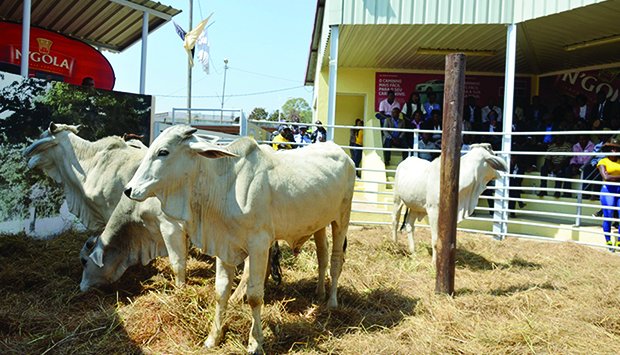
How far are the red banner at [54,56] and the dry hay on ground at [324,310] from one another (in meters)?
4.05

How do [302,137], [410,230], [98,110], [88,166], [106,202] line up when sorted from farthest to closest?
[302,137], [410,230], [98,110], [88,166], [106,202]

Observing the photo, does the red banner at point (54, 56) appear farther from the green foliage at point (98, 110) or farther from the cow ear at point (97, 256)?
the cow ear at point (97, 256)

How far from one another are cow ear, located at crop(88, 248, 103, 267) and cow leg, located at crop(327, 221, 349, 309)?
234 centimetres

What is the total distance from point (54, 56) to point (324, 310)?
7.61 meters

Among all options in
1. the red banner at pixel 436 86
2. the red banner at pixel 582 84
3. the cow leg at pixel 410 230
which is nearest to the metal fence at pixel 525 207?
the cow leg at pixel 410 230

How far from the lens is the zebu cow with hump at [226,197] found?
12.4 ft

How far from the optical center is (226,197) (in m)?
3.94

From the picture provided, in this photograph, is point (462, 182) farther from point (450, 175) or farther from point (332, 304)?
point (332, 304)

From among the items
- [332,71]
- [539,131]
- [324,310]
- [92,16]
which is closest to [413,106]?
[539,131]

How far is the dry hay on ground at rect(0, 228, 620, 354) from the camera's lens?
407 centimetres

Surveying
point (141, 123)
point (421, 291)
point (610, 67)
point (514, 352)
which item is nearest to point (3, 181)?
point (141, 123)

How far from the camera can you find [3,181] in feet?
21.6

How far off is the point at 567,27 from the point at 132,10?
846 centimetres

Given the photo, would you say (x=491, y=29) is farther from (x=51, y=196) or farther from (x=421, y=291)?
(x=51, y=196)
